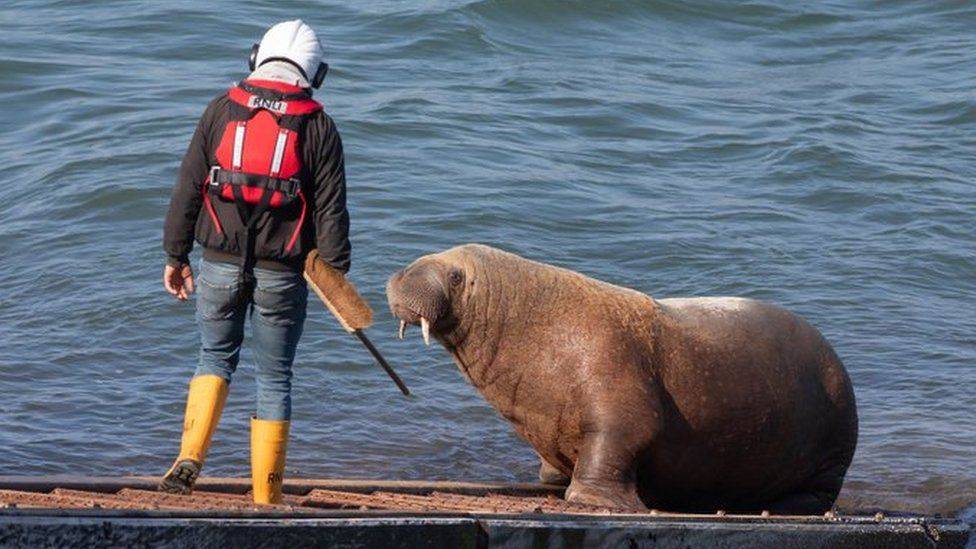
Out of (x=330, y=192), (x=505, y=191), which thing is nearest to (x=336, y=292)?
(x=330, y=192)

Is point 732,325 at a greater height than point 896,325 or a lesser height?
greater

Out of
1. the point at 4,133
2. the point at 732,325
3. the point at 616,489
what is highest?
the point at 732,325

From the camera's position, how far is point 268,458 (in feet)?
21.2

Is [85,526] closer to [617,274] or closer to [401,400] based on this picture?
[401,400]

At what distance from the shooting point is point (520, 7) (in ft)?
70.6

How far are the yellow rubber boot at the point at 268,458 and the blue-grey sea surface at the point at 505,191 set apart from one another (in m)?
2.12

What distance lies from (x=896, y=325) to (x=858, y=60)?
395 inches

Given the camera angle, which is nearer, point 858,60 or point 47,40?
point 47,40

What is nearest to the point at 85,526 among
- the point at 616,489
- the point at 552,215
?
the point at 616,489

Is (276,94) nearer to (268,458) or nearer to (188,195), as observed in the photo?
(188,195)

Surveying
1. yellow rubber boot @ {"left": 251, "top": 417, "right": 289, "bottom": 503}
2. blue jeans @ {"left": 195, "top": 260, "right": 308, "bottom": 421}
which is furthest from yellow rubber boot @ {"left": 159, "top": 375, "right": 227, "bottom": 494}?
yellow rubber boot @ {"left": 251, "top": 417, "right": 289, "bottom": 503}

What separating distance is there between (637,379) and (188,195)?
2.05m

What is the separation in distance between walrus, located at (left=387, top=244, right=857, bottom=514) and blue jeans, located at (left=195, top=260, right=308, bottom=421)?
1.84 ft

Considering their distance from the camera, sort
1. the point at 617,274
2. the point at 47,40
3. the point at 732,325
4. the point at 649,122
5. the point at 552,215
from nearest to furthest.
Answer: the point at 732,325 < the point at 617,274 < the point at 552,215 < the point at 649,122 < the point at 47,40
